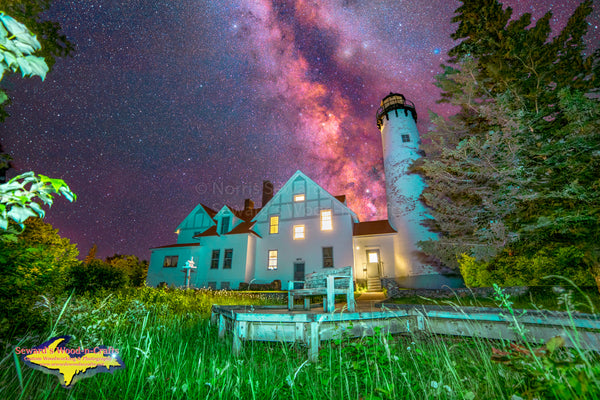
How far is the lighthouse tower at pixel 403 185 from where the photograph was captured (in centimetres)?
1777

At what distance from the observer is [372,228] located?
2028 cm

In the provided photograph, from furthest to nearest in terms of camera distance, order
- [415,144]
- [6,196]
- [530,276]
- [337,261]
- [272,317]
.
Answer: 1. [415,144]
2. [337,261]
3. [530,276]
4. [272,317]
5. [6,196]

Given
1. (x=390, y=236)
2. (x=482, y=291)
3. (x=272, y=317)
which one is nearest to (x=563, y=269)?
(x=482, y=291)

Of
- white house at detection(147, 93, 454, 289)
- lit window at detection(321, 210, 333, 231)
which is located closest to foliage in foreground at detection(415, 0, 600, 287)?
white house at detection(147, 93, 454, 289)

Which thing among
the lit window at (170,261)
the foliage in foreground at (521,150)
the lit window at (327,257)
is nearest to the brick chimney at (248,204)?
the lit window at (170,261)

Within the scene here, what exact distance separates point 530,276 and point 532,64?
7431 mm

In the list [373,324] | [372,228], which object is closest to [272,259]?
[372,228]

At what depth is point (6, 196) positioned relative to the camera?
150 cm

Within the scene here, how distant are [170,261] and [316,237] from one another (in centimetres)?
1306

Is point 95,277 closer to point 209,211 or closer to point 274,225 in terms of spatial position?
point 274,225

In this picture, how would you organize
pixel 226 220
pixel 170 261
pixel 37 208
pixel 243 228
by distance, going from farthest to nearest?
pixel 226 220 < pixel 170 261 < pixel 243 228 < pixel 37 208

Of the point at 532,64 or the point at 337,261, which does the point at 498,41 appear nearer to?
the point at 532,64

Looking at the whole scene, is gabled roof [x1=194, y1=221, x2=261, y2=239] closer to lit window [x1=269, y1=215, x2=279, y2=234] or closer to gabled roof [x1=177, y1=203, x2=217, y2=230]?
lit window [x1=269, y1=215, x2=279, y2=234]

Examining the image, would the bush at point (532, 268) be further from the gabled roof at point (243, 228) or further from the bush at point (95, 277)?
the gabled roof at point (243, 228)
